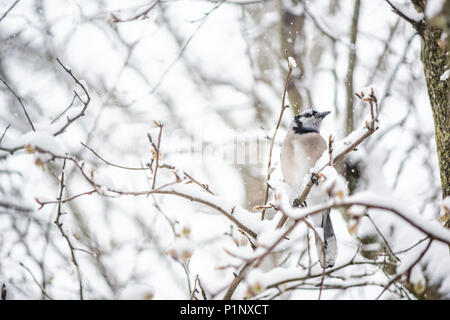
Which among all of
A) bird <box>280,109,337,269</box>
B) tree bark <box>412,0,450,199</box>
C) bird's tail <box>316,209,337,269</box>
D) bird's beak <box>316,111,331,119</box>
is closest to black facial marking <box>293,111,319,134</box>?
bird <box>280,109,337,269</box>

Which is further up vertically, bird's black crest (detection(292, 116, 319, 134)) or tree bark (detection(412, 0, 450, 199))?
bird's black crest (detection(292, 116, 319, 134))

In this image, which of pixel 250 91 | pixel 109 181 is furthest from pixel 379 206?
pixel 250 91

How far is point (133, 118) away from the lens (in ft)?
23.8

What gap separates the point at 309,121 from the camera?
337 centimetres

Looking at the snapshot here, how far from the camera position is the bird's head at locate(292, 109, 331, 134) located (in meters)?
3.28

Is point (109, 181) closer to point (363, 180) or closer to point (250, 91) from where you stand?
point (363, 180)

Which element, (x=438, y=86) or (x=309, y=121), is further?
(x=309, y=121)

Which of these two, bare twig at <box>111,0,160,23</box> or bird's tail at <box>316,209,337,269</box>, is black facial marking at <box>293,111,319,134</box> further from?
bare twig at <box>111,0,160,23</box>

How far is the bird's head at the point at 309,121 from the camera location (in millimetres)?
3283

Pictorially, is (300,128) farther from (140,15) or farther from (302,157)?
(140,15)

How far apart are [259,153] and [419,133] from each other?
238cm

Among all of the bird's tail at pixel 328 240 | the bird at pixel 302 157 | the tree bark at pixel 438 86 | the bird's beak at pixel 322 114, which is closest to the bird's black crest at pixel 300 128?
the bird at pixel 302 157

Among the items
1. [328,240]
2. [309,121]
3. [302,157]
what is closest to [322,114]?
[309,121]
